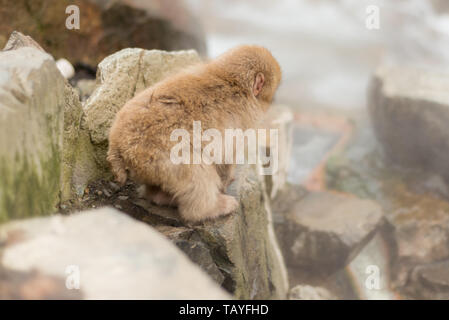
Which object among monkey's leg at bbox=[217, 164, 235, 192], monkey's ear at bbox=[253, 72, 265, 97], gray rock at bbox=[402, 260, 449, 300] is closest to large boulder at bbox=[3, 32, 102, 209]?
monkey's leg at bbox=[217, 164, 235, 192]

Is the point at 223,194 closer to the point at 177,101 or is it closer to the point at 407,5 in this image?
the point at 177,101

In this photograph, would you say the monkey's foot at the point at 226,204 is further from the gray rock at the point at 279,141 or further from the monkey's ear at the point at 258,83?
the gray rock at the point at 279,141

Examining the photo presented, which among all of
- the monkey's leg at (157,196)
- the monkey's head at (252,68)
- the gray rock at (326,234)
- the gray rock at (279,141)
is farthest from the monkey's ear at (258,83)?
the gray rock at (326,234)

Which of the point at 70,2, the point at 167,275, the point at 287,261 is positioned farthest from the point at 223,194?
the point at 70,2

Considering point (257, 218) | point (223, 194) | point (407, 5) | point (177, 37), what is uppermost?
point (407, 5)

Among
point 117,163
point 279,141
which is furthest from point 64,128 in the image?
point 279,141

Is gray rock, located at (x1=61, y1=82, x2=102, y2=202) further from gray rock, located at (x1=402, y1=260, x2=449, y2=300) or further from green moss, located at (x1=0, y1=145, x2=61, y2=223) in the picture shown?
gray rock, located at (x1=402, y1=260, x2=449, y2=300)

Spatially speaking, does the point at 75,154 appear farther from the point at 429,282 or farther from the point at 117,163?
the point at 429,282
